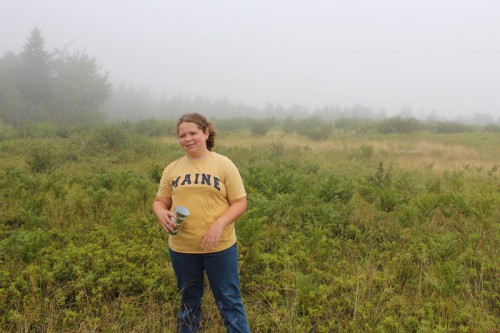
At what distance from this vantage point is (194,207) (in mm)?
2531

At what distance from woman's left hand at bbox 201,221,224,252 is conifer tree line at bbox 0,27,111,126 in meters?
31.9

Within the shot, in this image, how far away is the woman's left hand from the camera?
2.41 meters

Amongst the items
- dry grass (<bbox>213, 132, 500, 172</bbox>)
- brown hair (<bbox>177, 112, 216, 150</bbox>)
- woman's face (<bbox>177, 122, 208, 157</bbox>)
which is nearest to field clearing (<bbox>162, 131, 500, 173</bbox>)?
dry grass (<bbox>213, 132, 500, 172</bbox>)

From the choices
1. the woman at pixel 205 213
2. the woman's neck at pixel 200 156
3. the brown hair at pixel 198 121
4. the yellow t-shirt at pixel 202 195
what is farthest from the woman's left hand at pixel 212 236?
the brown hair at pixel 198 121

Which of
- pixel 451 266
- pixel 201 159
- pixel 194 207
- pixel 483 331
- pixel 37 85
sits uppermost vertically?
pixel 37 85

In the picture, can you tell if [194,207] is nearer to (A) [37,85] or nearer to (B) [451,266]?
(B) [451,266]

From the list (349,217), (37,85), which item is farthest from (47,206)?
(37,85)

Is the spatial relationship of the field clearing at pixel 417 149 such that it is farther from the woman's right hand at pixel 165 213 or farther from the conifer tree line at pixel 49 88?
the conifer tree line at pixel 49 88

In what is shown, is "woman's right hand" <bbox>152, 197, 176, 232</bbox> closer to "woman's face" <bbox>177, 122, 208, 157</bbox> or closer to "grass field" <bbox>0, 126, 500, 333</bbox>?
"woman's face" <bbox>177, 122, 208, 157</bbox>

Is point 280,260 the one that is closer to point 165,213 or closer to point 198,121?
point 165,213

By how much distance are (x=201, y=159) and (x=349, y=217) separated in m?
3.80

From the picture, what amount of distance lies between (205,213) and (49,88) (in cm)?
4015

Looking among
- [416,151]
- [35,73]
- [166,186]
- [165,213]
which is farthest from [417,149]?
[35,73]

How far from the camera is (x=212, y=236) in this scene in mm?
2404
